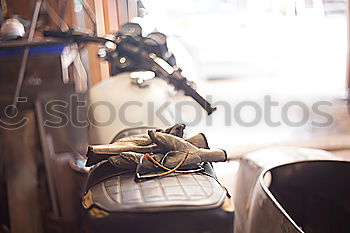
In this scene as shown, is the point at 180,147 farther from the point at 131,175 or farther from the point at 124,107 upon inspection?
the point at 124,107

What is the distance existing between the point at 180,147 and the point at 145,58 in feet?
1.35

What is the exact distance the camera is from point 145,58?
0.97 meters

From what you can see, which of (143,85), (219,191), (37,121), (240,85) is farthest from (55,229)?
(240,85)

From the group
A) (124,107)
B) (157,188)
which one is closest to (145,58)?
(124,107)

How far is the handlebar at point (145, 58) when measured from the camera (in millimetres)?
838

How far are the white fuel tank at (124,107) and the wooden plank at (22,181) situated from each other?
30 centimetres

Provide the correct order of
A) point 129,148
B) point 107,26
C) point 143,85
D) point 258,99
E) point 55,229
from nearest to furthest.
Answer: point 129,148 < point 143,85 < point 55,229 < point 107,26 < point 258,99

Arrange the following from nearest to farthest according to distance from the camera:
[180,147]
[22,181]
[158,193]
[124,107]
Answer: [158,193], [180,147], [124,107], [22,181]

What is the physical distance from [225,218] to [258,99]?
1583 millimetres

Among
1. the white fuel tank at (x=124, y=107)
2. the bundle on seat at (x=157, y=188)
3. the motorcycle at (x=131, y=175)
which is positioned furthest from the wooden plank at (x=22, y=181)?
the bundle on seat at (x=157, y=188)

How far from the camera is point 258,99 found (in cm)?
201

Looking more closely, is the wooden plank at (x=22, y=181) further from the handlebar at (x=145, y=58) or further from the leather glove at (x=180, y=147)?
the leather glove at (x=180, y=147)

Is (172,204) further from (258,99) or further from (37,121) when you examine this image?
(258,99)

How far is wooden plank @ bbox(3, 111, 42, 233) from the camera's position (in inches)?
43.6
